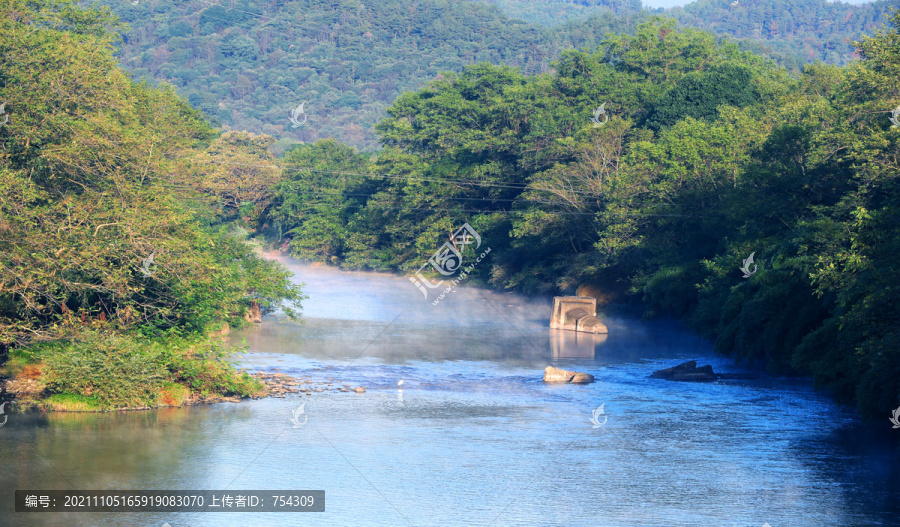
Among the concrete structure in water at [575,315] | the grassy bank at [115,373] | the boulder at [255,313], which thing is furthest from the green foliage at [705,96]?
the grassy bank at [115,373]

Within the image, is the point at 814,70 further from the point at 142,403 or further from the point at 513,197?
the point at 142,403

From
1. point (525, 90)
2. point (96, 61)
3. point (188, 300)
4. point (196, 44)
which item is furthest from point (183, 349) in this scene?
point (196, 44)

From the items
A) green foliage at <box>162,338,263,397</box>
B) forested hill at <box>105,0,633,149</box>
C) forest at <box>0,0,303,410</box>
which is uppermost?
forested hill at <box>105,0,633,149</box>

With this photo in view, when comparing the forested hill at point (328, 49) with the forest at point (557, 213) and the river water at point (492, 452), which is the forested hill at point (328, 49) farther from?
the river water at point (492, 452)

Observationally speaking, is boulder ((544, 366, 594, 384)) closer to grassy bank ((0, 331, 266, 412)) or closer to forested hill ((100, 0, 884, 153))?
grassy bank ((0, 331, 266, 412))

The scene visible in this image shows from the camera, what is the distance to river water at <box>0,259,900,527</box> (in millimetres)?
15656

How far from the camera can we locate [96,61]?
A: 26.1 metres

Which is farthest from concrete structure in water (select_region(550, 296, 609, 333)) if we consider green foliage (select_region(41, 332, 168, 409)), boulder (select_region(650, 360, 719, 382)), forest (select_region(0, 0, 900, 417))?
green foliage (select_region(41, 332, 168, 409))

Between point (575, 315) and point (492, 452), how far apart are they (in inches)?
822

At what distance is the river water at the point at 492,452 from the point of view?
51.4 feet

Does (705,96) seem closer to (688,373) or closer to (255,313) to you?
(688,373)

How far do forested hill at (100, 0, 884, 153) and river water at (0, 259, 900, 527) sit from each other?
364 ft

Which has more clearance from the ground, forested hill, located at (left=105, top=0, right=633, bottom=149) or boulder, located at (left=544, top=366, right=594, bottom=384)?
forested hill, located at (left=105, top=0, right=633, bottom=149)

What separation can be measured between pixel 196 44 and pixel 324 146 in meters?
98.4
